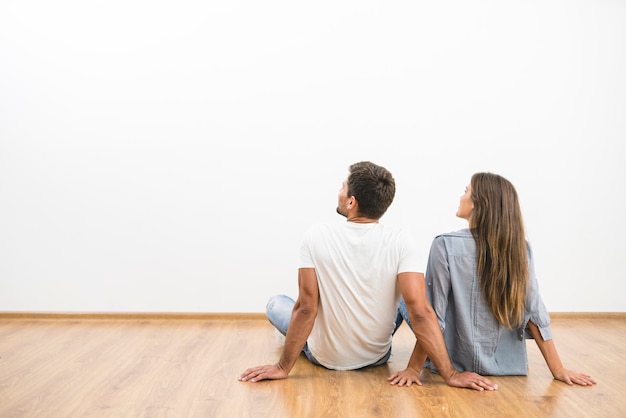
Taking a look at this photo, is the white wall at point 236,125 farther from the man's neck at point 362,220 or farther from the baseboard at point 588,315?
the man's neck at point 362,220

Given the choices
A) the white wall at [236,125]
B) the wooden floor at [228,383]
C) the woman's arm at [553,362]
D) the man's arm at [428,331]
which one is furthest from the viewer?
the white wall at [236,125]

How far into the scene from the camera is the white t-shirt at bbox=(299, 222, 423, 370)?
293 cm

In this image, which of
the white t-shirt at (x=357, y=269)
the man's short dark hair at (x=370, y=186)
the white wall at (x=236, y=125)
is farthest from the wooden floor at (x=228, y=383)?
the man's short dark hair at (x=370, y=186)

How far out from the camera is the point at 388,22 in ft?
14.3

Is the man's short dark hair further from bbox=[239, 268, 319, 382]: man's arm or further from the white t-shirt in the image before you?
bbox=[239, 268, 319, 382]: man's arm

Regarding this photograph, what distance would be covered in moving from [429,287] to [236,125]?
1786 millimetres

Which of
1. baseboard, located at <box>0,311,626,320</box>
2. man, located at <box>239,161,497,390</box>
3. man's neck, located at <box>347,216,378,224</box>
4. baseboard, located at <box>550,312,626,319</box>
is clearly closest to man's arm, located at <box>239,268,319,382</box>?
man, located at <box>239,161,497,390</box>

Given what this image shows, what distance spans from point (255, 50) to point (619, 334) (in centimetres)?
261

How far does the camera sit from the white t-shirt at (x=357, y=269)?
2.93m

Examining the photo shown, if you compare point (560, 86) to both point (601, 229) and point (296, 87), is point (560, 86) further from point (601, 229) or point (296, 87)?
point (296, 87)

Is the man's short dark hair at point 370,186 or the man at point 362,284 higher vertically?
the man's short dark hair at point 370,186

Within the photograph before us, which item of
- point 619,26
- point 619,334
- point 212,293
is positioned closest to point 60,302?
point 212,293

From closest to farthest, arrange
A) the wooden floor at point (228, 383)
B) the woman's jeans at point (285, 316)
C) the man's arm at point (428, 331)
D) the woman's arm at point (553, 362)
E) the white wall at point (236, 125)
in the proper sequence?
1. the wooden floor at point (228, 383)
2. the man's arm at point (428, 331)
3. the woman's arm at point (553, 362)
4. the woman's jeans at point (285, 316)
5. the white wall at point (236, 125)

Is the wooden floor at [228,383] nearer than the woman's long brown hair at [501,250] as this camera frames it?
Yes
